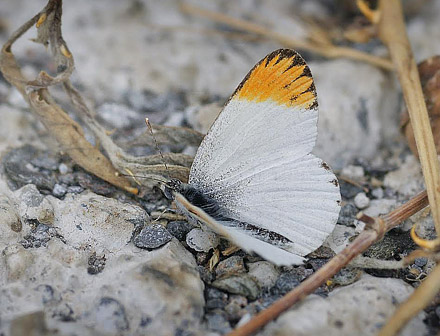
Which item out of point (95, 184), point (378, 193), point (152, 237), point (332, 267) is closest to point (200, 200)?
point (152, 237)

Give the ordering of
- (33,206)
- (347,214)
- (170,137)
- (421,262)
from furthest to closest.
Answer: (170,137)
(347,214)
(33,206)
(421,262)

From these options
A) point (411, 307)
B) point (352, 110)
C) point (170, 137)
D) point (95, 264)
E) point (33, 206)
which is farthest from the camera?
point (352, 110)

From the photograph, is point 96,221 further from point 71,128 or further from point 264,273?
point 264,273

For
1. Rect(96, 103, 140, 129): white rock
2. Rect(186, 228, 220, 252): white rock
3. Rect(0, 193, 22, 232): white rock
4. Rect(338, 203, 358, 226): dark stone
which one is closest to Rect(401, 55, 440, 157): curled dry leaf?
Rect(338, 203, 358, 226): dark stone

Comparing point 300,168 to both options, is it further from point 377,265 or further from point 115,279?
point 115,279

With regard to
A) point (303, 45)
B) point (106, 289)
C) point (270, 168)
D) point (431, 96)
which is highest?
point (431, 96)

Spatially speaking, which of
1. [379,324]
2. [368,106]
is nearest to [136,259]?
[379,324]
